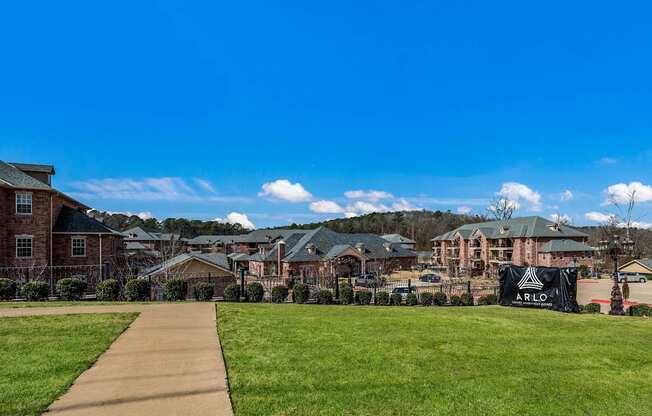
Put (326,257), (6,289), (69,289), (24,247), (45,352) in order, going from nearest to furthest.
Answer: (45,352), (6,289), (69,289), (24,247), (326,257)

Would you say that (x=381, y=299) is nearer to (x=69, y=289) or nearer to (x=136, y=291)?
(x=136, y=291)

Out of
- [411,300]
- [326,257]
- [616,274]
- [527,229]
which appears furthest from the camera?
[527,229]

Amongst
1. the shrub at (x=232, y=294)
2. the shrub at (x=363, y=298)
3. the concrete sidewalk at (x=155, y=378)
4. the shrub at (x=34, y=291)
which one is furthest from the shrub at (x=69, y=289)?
the shrub at (x=363, y=298)

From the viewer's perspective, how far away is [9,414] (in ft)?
15.4

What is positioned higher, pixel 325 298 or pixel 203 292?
pixel 203 292

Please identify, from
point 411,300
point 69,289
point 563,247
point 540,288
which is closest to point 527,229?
point 563,247

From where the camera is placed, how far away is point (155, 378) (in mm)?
6105

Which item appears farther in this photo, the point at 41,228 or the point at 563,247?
the point at 563,247

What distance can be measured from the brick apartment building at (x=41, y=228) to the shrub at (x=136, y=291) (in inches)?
392

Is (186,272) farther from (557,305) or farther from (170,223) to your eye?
(170,223)

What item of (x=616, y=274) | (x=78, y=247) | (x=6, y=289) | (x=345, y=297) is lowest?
(x=345, y=297)

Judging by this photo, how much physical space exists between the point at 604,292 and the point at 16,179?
4601cm

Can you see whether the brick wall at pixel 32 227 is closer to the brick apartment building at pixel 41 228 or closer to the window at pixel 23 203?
the brick apartment building at pixel 41 228

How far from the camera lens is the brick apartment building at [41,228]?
22.3 m
